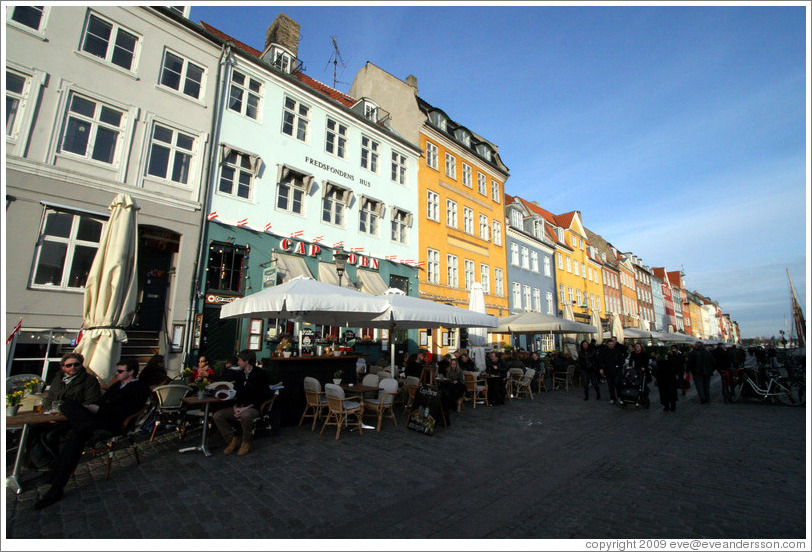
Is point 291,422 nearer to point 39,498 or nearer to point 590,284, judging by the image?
point 39,498

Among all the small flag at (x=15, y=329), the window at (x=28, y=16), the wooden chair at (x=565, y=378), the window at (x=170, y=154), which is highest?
the window at (x=28, y=16)

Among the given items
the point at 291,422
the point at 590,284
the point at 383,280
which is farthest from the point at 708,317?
the point at 291,422

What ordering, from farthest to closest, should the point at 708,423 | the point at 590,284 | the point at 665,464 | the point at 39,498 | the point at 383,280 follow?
the point at 590,284, the point at 383,280, the point at 708,423, the point at 665,464, the point at 39,498

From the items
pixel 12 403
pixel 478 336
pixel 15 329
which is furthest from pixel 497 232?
pixel 12 403

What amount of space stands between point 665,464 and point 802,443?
344cm

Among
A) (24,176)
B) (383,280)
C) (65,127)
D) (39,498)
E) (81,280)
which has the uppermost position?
(65,127)

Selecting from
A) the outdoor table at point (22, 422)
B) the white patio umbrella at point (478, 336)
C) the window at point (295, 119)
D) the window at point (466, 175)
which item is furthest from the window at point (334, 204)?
the outdoor table at point (22, 422)

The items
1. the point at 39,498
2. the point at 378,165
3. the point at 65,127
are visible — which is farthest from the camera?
the point at 378,165

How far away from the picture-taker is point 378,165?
1938cm

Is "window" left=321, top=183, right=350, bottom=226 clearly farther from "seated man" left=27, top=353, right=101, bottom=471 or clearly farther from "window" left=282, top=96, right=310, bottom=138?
"seated man" left=27, top=353, right=101, bottom=471

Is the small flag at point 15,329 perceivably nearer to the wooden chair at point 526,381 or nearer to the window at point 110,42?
the window at point 110,42

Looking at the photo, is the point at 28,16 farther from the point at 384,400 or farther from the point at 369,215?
the point at 384,400

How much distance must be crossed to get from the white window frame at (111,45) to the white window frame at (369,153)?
9485 mm

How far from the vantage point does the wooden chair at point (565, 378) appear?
50.4ft
